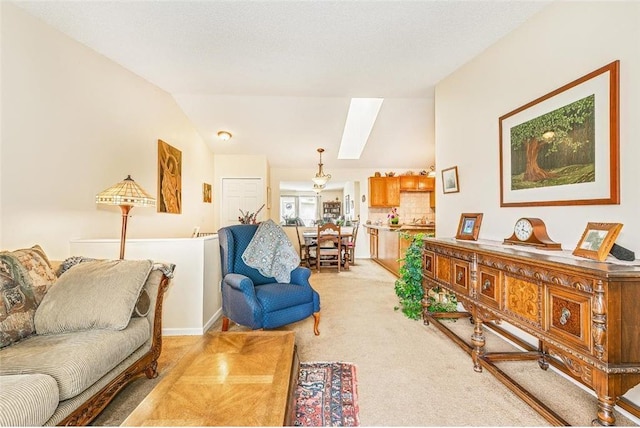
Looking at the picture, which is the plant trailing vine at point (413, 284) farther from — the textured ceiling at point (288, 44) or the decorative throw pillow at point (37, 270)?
the decorative throw pillow at point (37, 270)

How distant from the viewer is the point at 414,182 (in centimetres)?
686

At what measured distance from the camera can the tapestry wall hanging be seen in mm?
3738

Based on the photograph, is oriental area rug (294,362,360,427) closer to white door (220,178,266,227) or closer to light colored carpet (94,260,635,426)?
light colored carpet (94,260,635,426)

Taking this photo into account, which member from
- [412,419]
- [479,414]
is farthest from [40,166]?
[479,414]

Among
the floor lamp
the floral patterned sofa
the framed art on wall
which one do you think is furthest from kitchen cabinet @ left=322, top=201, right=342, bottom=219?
the floral patterned sofa

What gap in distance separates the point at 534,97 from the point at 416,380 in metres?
2.26

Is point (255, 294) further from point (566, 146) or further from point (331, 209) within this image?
point (331, 209)

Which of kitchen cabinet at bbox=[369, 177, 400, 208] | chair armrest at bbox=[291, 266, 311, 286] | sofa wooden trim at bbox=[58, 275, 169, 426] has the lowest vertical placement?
sofa wooden trim at bbox=[58, 275, 169, 426]

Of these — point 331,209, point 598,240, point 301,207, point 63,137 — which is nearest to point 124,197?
point 63,137

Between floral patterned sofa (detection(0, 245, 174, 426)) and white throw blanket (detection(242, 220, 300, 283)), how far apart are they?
84 centimetres

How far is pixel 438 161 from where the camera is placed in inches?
136

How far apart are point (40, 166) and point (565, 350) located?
3.58 meters

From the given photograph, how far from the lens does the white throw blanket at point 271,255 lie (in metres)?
2.72

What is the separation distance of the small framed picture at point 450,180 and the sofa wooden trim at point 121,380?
2946 millimetres
